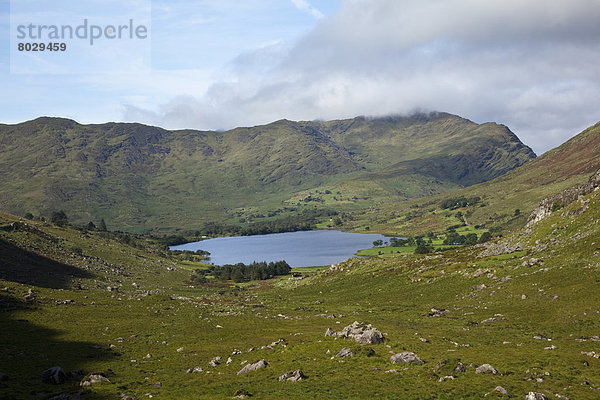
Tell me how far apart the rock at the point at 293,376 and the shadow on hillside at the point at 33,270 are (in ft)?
255

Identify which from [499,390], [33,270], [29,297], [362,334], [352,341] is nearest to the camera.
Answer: [499,390]

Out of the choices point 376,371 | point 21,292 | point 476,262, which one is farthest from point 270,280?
point 376,371

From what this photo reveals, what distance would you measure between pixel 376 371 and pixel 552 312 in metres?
33.4

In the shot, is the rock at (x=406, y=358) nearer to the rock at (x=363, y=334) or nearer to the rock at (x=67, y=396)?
the rock at (x=363, y=334)

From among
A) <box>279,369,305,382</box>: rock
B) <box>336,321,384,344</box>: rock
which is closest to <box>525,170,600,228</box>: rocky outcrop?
<box>336,321,384,344</box>: rock

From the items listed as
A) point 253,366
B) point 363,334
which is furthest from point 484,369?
point 253,366

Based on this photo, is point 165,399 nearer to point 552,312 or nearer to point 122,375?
point 122,375

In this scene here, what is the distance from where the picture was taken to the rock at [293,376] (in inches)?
1396

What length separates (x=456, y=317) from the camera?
6319 cm

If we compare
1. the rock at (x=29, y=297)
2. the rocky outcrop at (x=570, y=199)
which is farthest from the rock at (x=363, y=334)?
the rocky outcrop at (x=570, y=199)

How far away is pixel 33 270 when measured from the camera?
10056cm

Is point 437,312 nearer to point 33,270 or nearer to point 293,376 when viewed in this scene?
point 293,376

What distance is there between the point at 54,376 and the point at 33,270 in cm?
7964

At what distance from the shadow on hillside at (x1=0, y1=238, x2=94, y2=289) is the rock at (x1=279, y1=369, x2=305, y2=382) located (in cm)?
7759
